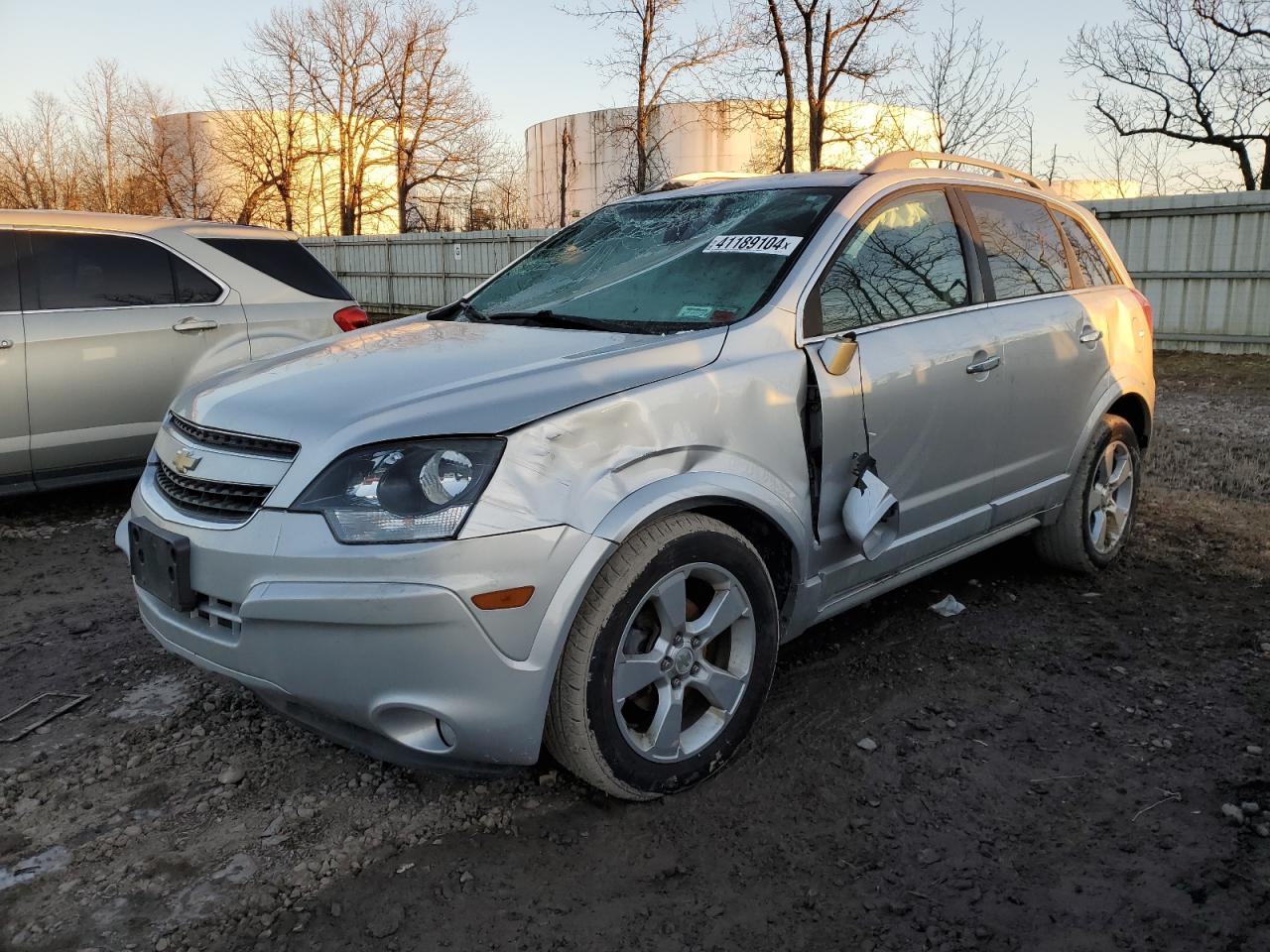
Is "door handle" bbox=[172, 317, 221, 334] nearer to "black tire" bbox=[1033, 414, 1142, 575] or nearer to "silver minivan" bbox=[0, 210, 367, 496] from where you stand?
"silver minivan" bbox=[0, 210, 367, 496]

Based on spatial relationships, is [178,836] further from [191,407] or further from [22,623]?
[22,623]

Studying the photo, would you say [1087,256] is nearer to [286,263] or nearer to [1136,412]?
[1136,412]

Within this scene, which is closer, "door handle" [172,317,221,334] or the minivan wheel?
the minivan wheel

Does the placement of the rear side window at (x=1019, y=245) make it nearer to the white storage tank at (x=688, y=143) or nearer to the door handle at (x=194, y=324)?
the door handle at (x=194, y=324)

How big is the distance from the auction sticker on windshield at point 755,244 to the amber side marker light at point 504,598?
148cm

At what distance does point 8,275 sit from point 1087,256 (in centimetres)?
537

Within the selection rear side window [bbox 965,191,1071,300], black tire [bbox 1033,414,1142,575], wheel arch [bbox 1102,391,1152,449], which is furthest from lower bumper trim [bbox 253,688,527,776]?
wheel arch [bbox 1102,391,1152,449]

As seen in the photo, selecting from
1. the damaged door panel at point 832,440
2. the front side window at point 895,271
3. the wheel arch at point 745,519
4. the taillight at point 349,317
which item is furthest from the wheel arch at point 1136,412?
the taillight at point 349,317

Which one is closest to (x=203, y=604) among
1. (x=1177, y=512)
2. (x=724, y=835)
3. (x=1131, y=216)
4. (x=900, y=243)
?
(x=724, y=835)

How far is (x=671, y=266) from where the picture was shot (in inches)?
134

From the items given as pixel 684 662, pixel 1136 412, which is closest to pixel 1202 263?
pixel 1136 412

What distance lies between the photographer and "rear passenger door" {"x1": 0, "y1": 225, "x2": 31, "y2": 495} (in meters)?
5.26

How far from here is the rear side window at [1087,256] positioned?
4.46m

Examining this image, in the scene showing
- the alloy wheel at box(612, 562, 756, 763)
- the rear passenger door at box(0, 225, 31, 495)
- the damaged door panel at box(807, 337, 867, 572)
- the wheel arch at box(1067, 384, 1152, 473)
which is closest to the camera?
the alloy wheel at box(612, 562, 756, 763)
